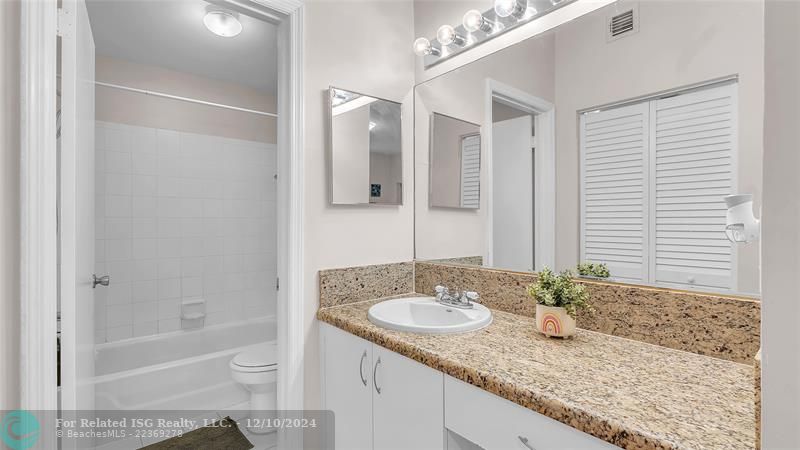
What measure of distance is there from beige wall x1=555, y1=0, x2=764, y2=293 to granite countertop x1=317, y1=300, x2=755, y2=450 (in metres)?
0.29

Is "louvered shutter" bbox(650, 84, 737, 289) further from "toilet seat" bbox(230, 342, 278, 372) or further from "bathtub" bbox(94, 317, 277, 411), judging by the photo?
"bathtub" bbox(94, 317, 277, 411)

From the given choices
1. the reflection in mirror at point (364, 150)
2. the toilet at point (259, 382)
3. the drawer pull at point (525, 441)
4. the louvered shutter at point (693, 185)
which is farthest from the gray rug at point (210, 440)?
the louvered shutter at point (693, 185)

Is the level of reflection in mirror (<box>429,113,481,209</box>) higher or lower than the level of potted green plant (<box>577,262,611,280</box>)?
higher

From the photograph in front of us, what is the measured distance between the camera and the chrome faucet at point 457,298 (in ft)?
4.73

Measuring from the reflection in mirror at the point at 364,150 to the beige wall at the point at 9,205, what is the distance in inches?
38.0

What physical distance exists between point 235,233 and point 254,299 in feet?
1.91

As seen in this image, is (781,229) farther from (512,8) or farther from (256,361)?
(256,361)

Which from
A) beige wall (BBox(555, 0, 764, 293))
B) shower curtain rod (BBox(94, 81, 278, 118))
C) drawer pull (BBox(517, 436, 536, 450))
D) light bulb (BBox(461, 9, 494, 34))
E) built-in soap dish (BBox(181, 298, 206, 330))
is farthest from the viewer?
built-in soap dish (BBox(181, 298, 206, 330))

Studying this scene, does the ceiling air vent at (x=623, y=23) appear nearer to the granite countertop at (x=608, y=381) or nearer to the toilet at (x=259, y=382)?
the granite countertop at (x=608, y=381)

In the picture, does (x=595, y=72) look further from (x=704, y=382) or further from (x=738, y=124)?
(x=704, y=382)

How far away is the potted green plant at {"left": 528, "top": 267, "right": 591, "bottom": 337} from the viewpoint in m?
1.13

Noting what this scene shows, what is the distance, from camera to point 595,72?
4.12 feet

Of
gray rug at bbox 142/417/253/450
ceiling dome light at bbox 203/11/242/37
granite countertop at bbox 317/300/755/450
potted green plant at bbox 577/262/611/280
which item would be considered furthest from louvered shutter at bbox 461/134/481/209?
gray rug at bbox 142/417/253/450

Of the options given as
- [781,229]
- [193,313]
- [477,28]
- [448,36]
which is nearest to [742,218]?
[781,229]
